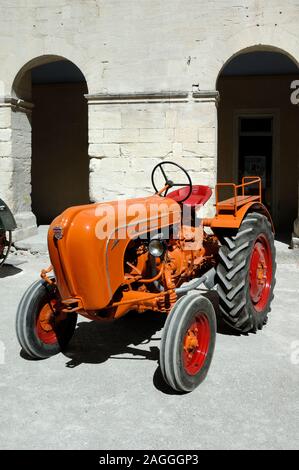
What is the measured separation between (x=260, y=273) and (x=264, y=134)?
733cm

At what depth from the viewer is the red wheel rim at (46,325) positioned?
156 inches

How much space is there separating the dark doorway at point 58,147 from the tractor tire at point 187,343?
29.7 feet

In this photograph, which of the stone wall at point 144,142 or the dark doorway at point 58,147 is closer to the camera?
the stone wall at point 144,142

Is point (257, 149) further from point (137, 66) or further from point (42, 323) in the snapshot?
point (42, 323)

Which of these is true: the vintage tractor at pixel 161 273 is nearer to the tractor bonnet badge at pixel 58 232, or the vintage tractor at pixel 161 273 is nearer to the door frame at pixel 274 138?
the tractor bonnet badge at pixel 58 232

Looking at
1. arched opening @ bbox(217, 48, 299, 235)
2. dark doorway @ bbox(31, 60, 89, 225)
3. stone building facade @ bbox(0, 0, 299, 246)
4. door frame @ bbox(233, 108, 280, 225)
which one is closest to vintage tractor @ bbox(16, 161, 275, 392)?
stone building facade @ bbox(0, 0, 299, 246)

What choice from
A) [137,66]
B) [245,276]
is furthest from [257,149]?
[245,276]

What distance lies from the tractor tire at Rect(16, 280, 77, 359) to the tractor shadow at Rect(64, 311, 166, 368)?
17 centimetres

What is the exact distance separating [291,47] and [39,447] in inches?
276

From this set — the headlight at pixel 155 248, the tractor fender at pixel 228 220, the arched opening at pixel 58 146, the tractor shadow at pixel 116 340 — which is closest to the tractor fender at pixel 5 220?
the tractor shadow at pixel 116 340

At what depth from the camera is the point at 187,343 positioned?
11.3 ft

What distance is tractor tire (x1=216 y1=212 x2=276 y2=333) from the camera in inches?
167

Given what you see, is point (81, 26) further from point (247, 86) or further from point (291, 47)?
point (247, 86)

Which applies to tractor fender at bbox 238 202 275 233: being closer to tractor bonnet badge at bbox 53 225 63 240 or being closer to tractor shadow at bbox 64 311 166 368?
tractor shadow at bbox 64 311 166 368
